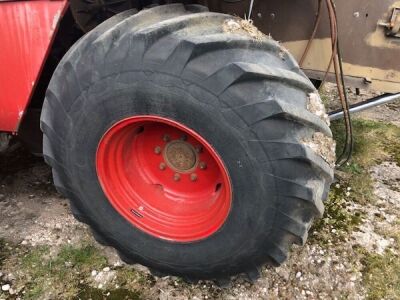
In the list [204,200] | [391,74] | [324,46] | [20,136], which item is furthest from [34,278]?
[391,74]

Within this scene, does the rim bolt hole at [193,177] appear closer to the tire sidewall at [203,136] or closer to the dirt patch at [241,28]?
the tire sidewall at [203,136]

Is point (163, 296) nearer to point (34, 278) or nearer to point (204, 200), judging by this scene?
point (204, 200)

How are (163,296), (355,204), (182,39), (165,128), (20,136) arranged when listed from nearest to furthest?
(182,39)
(165,128)
(163,296)
(20,136)
(355,204)

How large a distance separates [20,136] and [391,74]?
205 centimetres

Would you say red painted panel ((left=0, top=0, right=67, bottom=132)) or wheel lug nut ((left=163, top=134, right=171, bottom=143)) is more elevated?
red painted panel ((left=0, top=0, right=67, bottom=132))

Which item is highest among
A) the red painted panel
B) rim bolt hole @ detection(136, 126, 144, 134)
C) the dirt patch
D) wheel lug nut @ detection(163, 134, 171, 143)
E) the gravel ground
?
the dirt patch

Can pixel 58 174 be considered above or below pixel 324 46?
below

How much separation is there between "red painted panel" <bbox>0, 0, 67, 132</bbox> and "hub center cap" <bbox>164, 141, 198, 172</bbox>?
691mm

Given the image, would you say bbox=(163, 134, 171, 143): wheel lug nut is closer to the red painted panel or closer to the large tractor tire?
the large tractor tire

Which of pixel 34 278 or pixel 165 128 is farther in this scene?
pixel 34 278

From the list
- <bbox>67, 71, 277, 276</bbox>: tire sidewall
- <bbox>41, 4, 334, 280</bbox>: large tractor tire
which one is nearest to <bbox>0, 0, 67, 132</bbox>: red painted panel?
<bbox>41, 4, 334, 280</bbox>: large tractor tire

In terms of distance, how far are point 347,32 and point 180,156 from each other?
107 cm

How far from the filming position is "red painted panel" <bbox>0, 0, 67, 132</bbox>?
76.6 inches

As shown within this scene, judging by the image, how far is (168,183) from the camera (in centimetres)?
228
